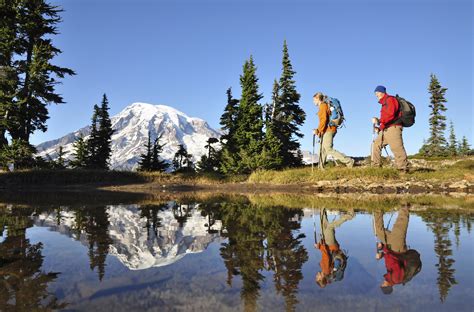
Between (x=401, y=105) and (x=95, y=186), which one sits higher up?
(x=401, y=105)

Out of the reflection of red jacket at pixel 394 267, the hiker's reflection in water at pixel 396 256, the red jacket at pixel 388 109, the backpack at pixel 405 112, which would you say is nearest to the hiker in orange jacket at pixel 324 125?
the red jacket at pixel 388 109

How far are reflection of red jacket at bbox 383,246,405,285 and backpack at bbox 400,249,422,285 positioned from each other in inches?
1.0

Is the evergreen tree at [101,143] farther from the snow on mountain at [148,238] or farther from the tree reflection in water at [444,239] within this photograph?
the tree reflection in water at [444,239]

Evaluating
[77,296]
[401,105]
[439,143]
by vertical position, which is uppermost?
[439,143]

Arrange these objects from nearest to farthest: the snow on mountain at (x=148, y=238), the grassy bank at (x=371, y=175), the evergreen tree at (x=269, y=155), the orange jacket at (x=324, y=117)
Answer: the snow on mountain at (x=148, y=238) → the grassy bank at (x=371, y=175) → the orange jacket at (x=324, y=117) → the evergreen tree at (x=269, y=155)

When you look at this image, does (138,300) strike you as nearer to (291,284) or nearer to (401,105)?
(291,284)

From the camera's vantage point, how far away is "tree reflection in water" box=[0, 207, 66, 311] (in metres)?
2.15

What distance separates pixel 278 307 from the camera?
6.85ft

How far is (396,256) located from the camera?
3.22 meters

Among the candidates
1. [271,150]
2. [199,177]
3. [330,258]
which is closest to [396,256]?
[330,258]

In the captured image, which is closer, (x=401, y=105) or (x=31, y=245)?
(x=31, y=245)

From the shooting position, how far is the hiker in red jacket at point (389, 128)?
10.4 m

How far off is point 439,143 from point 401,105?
180 ft

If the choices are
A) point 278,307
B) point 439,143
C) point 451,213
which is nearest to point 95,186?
point 451,213
